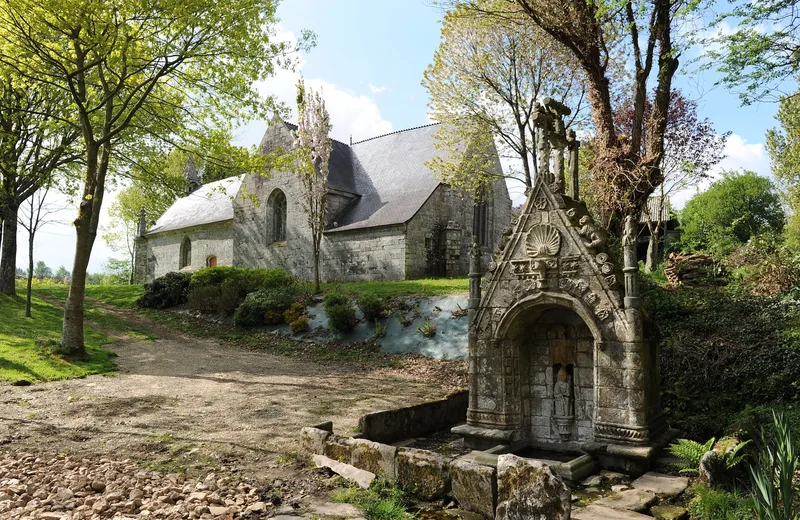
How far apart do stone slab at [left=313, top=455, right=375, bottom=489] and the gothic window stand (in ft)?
73.5

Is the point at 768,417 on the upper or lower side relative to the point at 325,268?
lower

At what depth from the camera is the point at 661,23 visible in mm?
13297

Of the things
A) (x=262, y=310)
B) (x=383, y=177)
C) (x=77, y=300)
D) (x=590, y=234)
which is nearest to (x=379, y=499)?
(x=590, y=234)

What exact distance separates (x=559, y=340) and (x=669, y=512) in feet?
9.57

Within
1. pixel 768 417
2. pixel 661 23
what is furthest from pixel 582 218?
pixel 661 23

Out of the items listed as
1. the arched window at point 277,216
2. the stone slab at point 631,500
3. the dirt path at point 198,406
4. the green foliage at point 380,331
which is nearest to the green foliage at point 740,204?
the green foliage at point 380,331

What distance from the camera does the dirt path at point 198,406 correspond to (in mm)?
6906

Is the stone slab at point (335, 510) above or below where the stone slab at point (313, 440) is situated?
below

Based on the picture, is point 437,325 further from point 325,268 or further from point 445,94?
point 325,268

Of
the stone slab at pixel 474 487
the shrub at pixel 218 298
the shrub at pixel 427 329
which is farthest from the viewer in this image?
the shrub at pixel 218 298

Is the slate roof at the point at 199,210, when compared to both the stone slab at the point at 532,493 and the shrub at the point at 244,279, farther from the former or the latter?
the stone slab at the point at 532,493

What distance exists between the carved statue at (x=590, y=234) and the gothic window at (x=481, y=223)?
2075 centimetres

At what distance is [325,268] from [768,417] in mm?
21738

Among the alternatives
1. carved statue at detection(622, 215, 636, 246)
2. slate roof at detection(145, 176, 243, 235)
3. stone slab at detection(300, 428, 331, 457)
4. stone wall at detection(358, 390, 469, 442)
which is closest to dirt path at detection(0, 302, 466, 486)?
stone slab at detection(300, 428, 331, 457)
